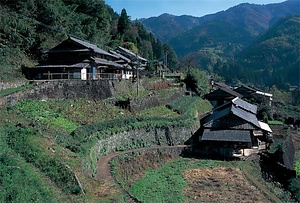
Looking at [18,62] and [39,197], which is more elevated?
[18,62]

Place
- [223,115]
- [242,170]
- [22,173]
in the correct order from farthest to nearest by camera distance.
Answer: [223,115], [242,170], [22,173]

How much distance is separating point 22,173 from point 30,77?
22.1m

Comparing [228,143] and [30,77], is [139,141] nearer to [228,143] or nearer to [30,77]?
[228,143]

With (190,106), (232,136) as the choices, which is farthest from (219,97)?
(232,136)

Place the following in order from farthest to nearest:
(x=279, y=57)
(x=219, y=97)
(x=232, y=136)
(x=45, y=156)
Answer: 1. (x=279, y=57)
2. (x=219, y=97)
3. (x=232, y=136)
4. (x=45, y=156)

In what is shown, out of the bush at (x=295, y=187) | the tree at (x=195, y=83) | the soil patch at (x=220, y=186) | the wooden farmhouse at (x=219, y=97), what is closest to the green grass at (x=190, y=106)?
the wooden farmhouse at (x=219, y=97)

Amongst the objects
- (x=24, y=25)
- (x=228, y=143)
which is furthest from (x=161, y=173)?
(x=24, y=25)

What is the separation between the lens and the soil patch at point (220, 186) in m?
18.3

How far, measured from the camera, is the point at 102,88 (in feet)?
100

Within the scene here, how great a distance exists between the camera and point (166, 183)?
2000 centimetres

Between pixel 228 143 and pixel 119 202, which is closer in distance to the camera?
pixel 119 202

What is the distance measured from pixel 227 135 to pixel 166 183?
33.5 ft

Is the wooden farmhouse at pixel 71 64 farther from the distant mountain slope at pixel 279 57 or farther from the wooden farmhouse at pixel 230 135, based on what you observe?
the distant mountain slope at pixel 279 57

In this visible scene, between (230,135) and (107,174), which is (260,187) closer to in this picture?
(230,135)
